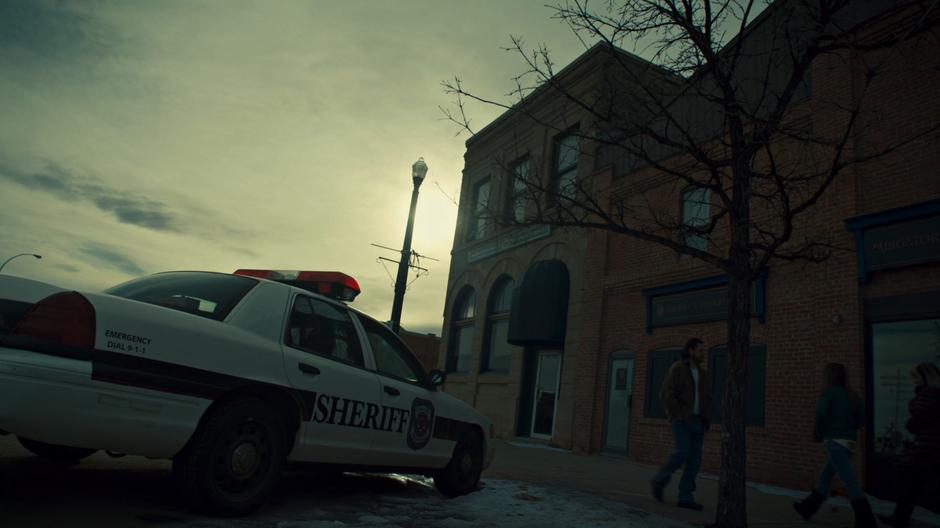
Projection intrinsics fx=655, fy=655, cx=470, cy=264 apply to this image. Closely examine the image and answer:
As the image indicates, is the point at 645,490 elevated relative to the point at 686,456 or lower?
lower

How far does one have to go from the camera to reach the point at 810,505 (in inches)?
262

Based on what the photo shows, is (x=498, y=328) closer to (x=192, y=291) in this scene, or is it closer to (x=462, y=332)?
(x=462, y=332)

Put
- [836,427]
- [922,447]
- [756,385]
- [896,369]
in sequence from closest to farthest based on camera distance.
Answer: [922,447] < [836,427] < [896,369] < [756,385]

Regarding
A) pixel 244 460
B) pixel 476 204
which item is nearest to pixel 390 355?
pixel 244 460

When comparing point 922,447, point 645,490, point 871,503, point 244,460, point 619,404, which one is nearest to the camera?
point 244,460

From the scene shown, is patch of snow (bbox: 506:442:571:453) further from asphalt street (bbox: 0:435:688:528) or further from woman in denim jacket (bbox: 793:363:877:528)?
woman in denim jacket (bbox: 793:363:877:528)

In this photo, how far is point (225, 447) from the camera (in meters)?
3.97

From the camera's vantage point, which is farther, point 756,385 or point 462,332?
point 462,332

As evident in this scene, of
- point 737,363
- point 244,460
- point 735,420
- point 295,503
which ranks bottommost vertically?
point 295,503

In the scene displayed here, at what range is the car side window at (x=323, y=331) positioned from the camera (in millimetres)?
4707

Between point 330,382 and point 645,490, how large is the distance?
16.7 feet

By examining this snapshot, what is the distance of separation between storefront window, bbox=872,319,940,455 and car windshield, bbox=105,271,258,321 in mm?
8489

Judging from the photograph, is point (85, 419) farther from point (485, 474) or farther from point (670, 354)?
point (670, 354)

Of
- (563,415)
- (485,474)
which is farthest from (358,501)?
(563,415)
